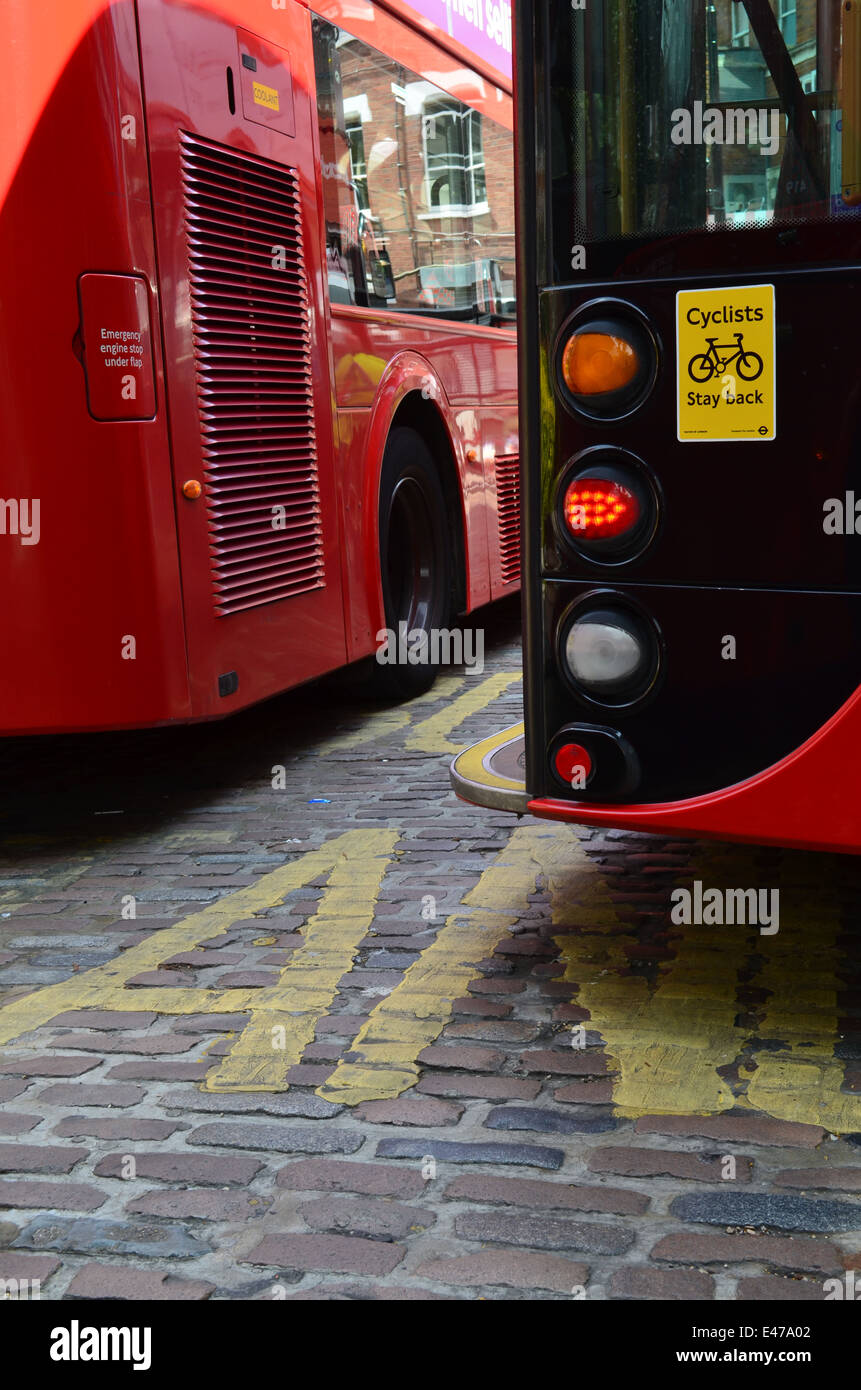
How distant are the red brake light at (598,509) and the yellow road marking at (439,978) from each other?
3.78 ft

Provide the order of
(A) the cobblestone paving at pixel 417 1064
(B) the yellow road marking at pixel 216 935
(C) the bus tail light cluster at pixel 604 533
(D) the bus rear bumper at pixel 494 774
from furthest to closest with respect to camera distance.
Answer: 1. (B) the yellow road marking at pixel 216 935
2. (D) the bus rear bumper at pixel 494 774
3. (C) the bus tail light cluster at pixel 604 533
4. (A) the cobblestone paving at pixel 417 1064

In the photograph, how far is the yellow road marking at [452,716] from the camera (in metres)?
6.32

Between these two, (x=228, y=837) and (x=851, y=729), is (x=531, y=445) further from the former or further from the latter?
(x=228, y=837)

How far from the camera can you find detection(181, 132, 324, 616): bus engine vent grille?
502 cm

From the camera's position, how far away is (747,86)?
2.93 m

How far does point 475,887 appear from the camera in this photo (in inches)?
172

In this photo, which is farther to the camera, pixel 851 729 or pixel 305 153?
pixel 305 153

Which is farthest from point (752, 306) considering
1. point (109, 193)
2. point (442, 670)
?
point (442, 670)

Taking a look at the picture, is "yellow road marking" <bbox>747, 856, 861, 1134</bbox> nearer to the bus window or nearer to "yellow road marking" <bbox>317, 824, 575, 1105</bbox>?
"yellow road marking" <bbox>317, 824, 575, 1105</bbox>

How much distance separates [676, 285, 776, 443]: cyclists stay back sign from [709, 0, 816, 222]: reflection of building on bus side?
168 mm

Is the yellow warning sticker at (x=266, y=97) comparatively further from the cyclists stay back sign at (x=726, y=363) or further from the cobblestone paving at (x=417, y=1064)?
the cyclists stay back sign at (x=726, y=363)

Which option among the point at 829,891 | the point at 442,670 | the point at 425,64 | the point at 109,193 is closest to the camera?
the point at 829,891

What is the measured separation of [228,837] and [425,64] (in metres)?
4.20

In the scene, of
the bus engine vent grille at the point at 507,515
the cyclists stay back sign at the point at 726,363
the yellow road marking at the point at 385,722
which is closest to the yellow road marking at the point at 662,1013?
the cyclists stay back sign at the point at 726,363
